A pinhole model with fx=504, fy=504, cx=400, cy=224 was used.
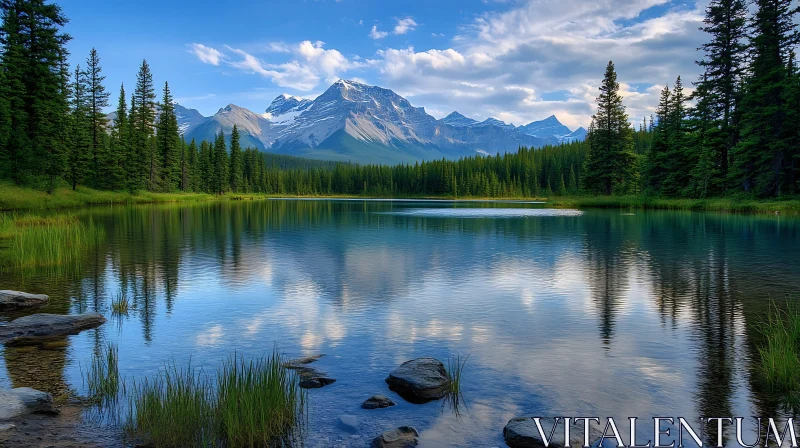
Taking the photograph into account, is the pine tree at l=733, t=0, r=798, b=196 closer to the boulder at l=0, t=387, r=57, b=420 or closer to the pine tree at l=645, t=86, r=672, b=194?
the pine tree at l=645, t=86, r=672, b=194

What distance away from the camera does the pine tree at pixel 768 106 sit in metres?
53.6

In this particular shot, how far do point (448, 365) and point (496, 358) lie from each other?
1.22 metres

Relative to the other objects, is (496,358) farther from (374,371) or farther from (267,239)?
(267,239)

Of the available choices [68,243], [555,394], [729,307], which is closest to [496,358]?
[555,394]

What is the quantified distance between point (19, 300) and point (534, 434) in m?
15.5

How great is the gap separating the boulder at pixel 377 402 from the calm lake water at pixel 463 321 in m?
0.15

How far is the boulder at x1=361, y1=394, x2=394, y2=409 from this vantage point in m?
8.70

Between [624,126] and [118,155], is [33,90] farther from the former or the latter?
Result: [624,126]

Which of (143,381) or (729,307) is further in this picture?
(729,307)

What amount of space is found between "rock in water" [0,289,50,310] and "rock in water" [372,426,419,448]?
1332 centimetres

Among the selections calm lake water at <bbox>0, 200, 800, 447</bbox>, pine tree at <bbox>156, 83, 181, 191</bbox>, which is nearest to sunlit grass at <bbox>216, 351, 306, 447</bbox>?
calm lake water at <bbox>0, 200, 800, 447</bbox>

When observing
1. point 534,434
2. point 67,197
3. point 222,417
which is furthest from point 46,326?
point 67,197

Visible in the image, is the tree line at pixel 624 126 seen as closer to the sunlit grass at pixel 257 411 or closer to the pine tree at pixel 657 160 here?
the pine tree at pixel 657 160

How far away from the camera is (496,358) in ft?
36.9
